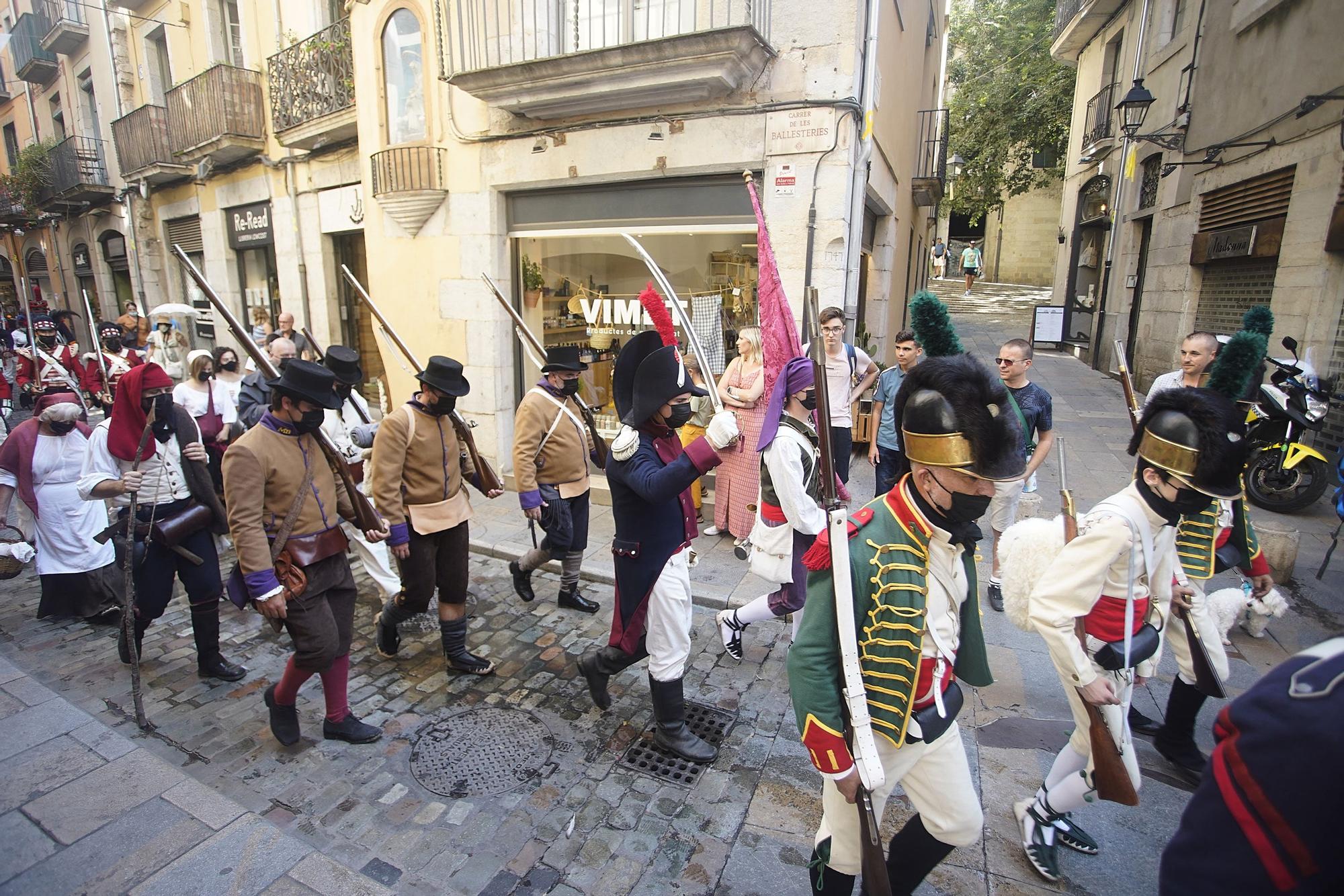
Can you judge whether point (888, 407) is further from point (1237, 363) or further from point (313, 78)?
point (313, 78)

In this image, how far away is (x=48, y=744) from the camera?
312 cm

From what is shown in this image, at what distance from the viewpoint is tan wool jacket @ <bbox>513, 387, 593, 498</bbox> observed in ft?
15.4

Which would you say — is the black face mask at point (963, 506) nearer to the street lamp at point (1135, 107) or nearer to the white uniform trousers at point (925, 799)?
the white uniform trousers at point (925, 799)

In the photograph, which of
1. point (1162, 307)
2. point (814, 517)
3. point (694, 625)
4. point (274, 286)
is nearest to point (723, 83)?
point (814, 517)

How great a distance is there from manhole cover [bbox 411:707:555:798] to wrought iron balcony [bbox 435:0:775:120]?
5650mm

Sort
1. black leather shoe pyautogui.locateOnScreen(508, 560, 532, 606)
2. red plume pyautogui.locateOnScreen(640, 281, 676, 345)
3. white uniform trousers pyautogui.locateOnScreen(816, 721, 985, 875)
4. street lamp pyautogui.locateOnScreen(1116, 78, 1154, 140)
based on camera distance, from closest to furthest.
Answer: white uniform trousers pyautogui.locateOnScreen(816, 721, 985, 875)
red plume pyautogui.locateOnScreen(640, 281, 676, 345)
black leather shoe pyautogui.locateOnScreen(508, 560, 532, 606)
street lamp pyautogui.locateOnScreen(1116, 78, 1154, 140)

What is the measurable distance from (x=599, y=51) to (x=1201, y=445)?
6.11m

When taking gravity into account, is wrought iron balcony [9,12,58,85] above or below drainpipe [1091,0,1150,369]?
above

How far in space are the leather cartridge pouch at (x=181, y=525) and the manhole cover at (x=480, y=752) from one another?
77.4 inches

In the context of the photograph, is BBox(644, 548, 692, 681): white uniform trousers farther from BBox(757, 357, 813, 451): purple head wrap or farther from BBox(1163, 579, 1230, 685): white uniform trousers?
BBox(1163, 579, 1230, 685): white uniform trousers

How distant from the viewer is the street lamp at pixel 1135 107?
10828mm

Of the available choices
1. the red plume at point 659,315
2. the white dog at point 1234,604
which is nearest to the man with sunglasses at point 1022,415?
the white dog at point 1234,604

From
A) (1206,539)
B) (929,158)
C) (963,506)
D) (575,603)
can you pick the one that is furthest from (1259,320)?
(929,158)

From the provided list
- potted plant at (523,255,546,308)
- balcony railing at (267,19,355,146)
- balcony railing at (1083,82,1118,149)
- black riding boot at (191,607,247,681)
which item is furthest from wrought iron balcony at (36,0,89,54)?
balcony railing at (1083,82,1118,149)
